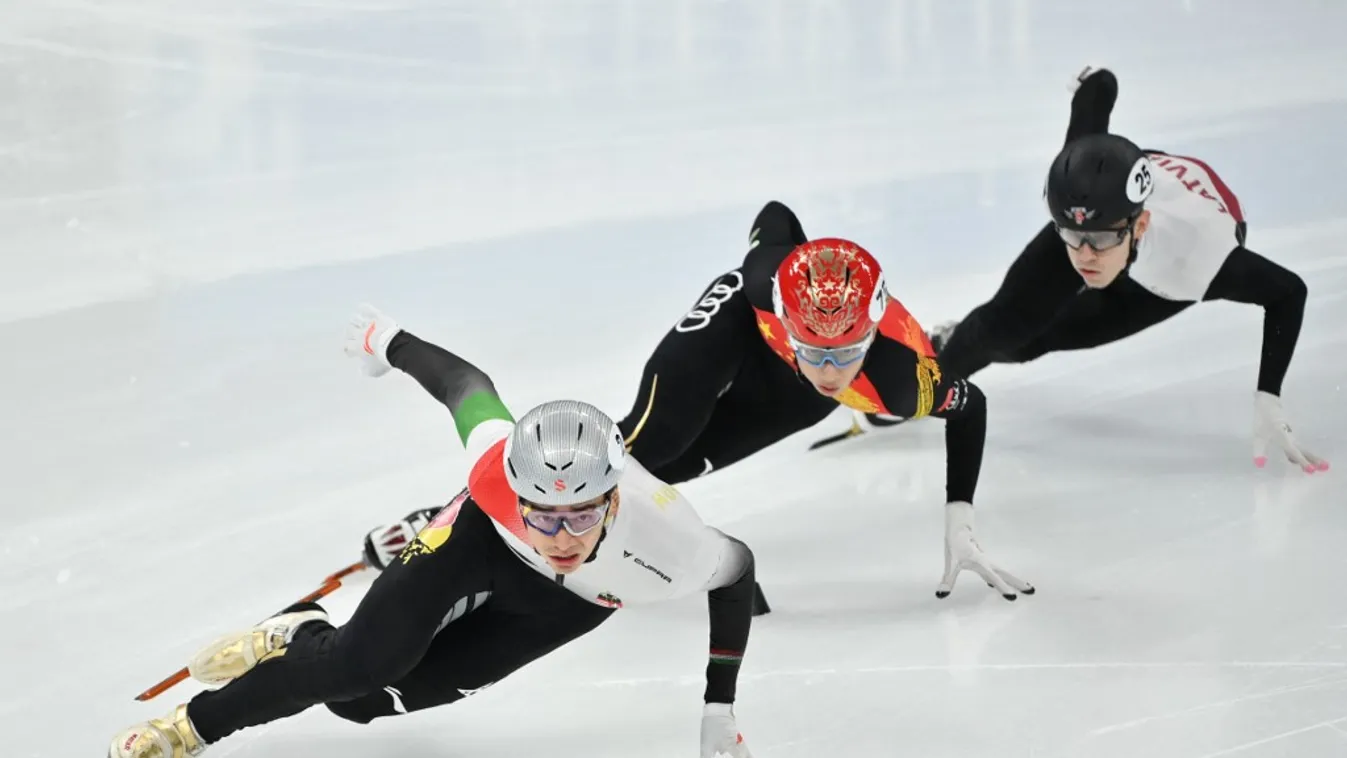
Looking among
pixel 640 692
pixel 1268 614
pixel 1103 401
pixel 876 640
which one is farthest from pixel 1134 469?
pixel 640 692

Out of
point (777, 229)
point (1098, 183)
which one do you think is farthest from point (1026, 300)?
point (777, 229)

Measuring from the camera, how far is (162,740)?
311 centimetres

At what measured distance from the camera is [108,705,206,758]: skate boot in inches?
121

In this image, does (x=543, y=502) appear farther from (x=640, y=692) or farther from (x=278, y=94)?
(x=278, y=94)

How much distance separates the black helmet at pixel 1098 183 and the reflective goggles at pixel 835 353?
883 millimetres

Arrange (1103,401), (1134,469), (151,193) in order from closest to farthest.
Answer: (1134,469), (1103,401), (151,193)

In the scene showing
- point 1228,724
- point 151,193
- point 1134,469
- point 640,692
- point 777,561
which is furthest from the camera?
point 151,193

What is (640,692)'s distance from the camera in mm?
3514

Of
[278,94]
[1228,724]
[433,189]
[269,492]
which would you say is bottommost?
[1228,724]

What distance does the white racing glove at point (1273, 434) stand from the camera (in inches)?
173

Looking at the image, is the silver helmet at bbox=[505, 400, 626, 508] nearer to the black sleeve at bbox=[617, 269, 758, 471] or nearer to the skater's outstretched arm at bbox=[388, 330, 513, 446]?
the skater's outstretched arm at bbox=[388, 330, 513, 446]

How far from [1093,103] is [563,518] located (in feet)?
9.21

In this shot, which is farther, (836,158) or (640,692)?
(836,158)

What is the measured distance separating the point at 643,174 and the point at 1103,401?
225 cm
